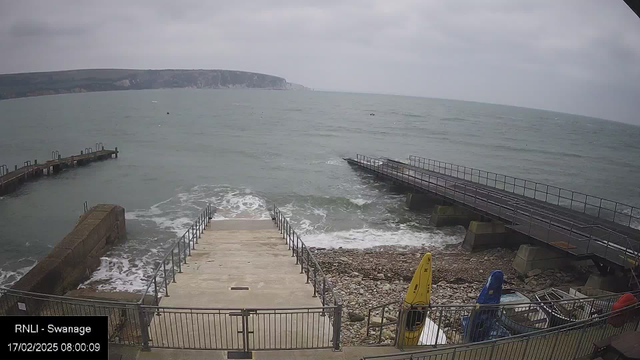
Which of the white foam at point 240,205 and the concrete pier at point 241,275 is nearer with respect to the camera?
the concrete pier at point 241,275

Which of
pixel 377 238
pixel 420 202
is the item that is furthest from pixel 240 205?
pixel 420 202

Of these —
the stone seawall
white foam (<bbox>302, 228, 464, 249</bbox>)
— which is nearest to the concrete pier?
the stone seawall

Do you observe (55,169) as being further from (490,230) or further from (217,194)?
(490,230)

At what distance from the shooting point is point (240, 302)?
30.3 feet

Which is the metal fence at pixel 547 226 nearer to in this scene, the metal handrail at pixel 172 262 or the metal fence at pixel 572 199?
the metal fence at pixel 572 199

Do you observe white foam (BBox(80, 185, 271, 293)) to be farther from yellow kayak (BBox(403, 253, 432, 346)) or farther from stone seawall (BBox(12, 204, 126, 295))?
yellow kayak (BBox(403, 253, 432, 346))

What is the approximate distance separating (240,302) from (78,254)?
39.5 feet

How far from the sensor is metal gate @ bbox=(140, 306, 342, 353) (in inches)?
278

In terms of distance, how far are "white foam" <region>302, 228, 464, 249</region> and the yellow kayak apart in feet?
48.7

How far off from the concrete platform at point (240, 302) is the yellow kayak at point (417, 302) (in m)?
1.62

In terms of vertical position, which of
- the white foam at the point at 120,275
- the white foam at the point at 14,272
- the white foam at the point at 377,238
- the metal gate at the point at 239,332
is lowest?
the white foam at the point at 14,272

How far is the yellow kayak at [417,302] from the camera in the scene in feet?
25.3

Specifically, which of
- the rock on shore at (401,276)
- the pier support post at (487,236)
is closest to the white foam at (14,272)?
the rock on shore at (401,276)

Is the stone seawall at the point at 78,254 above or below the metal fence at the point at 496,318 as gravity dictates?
below
